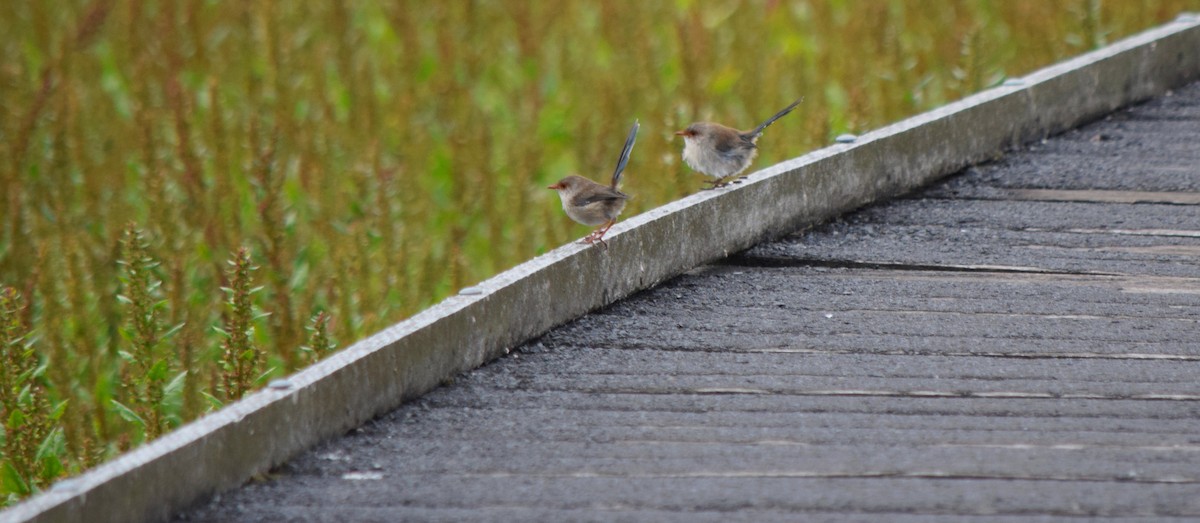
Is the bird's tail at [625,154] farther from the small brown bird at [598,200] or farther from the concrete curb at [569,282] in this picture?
the concrete curb at [569,282]

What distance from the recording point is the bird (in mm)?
4930

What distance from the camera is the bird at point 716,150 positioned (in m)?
4.93

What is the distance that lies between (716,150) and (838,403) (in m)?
1.86

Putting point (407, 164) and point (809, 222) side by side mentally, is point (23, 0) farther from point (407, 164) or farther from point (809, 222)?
point (809, 222)

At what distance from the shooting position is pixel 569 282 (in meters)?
3.80

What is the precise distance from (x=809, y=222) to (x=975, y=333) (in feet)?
3.91

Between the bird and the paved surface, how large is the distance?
14.9 inches

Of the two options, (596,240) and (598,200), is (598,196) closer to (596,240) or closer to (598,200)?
(598,200)

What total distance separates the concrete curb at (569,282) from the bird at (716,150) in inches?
8.5

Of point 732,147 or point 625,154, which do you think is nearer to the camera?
point 625,154

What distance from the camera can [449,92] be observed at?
787 centimetres

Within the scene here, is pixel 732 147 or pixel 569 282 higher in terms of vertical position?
pixel 732 147

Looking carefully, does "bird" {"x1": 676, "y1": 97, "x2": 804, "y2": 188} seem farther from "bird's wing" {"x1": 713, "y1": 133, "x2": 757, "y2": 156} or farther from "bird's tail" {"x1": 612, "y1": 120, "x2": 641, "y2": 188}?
"bird's tail" {"x1": 612, "y1": 120, "x2": 641, "y2": 188}

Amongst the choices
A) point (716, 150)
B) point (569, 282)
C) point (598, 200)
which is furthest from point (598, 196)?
point (569, 282)
